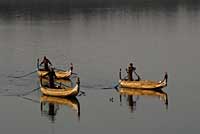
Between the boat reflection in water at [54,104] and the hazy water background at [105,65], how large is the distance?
0.38 meters

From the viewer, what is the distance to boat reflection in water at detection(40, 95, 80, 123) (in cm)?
3669

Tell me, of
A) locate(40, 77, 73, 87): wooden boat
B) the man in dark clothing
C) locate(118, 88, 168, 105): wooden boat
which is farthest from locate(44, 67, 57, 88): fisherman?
locate(40, 77, 73, 87): wooden boat

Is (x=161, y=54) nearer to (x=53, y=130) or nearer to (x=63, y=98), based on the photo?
(x=63, y=98)

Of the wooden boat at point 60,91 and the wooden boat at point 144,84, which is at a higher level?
the wooden boat at point 144,84

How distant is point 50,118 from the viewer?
116ft

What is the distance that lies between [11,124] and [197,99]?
13.1 metres

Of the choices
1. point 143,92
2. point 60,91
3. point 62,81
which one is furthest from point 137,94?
point 62,81

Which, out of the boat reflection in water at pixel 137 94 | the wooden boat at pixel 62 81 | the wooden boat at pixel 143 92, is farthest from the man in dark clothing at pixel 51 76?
the wooden boat at pixel 62 81

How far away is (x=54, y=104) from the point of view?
38438mm

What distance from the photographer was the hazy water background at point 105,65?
3400 cm

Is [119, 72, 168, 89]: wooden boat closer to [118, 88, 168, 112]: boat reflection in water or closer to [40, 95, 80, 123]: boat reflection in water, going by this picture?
[118, 88, 168, 112]: boat reflection in water

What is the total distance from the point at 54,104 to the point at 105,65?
16.9 m

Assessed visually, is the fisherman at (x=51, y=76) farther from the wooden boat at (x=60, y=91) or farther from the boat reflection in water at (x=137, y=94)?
the boat reflection in water at (x=137, y=94)

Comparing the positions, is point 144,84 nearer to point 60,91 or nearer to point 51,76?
point 60,91
